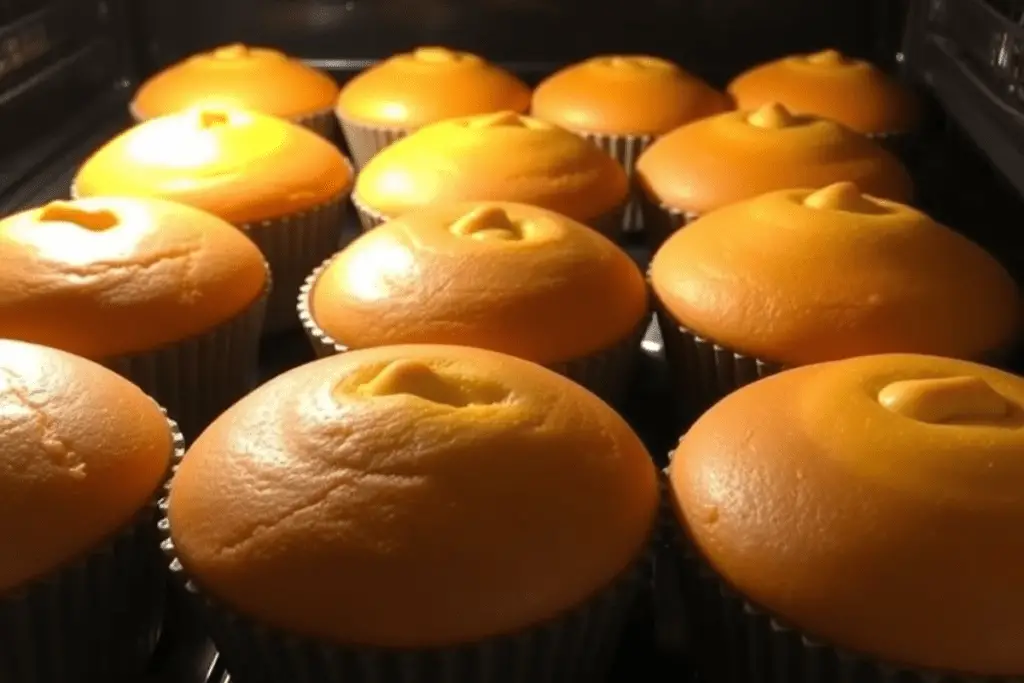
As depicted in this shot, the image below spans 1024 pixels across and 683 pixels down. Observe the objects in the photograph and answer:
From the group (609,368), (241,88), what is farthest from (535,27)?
(609,368)

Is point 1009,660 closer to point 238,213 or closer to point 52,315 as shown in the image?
point 52,315

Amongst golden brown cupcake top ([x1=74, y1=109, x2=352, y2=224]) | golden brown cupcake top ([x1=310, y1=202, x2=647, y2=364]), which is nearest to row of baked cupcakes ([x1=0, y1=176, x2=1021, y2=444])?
golden brown cupcake top ([x1=310, y1=202, x2=647, y2=364])

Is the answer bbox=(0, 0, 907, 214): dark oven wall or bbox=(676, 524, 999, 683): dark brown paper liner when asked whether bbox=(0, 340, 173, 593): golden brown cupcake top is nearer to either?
bbox=(676, 524, 999, 683): dark brown paper liner

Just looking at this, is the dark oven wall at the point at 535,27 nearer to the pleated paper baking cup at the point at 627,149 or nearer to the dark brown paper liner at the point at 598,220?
the pleated paper baking cup at the point at 627,149

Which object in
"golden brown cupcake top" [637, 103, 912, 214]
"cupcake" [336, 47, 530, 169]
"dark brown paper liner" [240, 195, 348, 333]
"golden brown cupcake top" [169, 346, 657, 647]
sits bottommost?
"dark brown paper liner" [240, 195, 348, 333]

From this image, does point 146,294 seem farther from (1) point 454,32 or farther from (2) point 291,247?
(1) point 454,32

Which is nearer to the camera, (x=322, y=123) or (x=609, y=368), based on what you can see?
(x=609, y=368)
